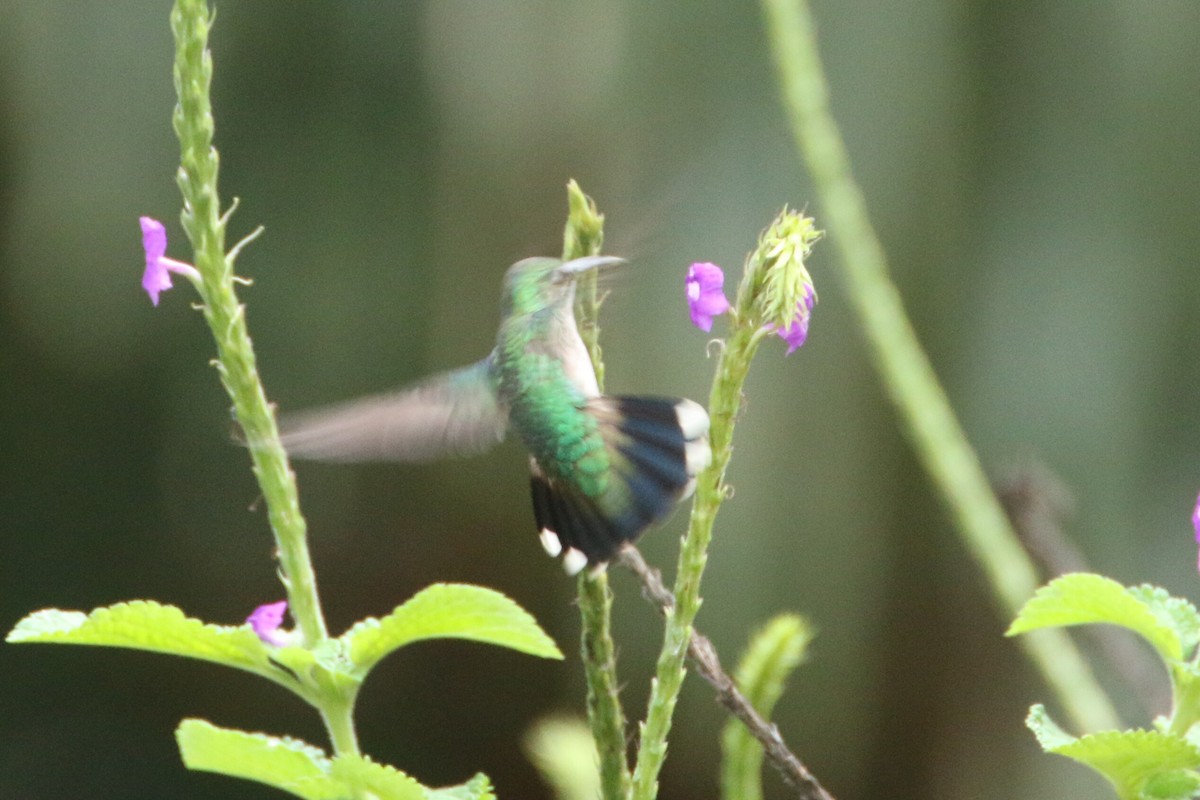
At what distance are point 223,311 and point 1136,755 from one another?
0.58 meters

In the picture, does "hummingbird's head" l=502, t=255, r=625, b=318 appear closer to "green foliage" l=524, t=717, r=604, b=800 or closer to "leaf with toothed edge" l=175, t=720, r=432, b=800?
"green foliage" l=524, t=717, r=604, b=800

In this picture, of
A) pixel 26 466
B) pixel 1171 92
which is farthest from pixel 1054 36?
pixel 26 466

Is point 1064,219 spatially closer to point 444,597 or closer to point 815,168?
point 815,168

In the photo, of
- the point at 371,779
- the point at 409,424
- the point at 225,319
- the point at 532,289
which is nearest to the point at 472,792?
the point at 371,779

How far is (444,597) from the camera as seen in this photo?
797 mm

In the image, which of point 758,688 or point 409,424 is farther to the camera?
point 409,424

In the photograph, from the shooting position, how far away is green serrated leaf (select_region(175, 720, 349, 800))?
2.35 ft

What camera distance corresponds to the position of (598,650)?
2.93 feet

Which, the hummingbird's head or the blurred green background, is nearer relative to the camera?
the hummingbird's head

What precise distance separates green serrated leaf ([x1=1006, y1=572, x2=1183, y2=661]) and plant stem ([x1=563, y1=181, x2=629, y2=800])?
0.82 feet

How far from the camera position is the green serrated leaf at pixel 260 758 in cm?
72

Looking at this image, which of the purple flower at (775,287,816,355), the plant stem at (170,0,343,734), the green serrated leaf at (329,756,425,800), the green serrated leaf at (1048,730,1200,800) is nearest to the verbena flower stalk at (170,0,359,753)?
the plant stem at (170,0,343,734)

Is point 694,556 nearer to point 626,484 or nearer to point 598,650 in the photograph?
point 598,650

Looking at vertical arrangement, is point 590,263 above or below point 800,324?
above
